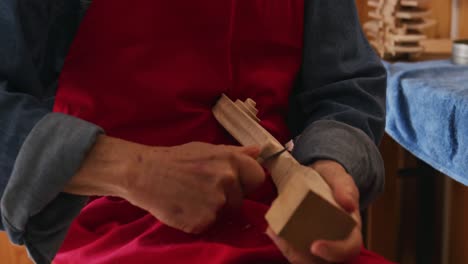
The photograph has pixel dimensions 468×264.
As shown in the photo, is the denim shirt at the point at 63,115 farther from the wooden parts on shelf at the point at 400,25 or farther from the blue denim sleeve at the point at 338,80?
the wooden parts on shelf at the point at 400,25

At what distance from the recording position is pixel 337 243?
46 cm

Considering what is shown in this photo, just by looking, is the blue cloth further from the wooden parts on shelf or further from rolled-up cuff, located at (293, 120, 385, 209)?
rolled-up cuff, located at (293, 120, 385, 209)

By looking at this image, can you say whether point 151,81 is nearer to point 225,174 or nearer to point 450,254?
point 225,174

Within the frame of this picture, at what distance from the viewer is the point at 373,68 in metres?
0.72

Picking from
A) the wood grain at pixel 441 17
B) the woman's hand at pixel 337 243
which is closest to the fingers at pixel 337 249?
the woman's hand at pixel 337 243

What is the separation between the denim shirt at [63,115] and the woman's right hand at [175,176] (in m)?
0.02

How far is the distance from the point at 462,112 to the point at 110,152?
0.68 m

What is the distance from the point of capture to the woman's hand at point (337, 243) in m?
0.46

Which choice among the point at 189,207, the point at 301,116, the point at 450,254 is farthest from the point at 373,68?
the point at 450,254

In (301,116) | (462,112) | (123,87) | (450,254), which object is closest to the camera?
(123,87)

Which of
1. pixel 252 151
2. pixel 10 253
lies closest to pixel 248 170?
pixel 252 151

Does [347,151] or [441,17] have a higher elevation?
[347,151]

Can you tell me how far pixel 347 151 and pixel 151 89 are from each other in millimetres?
187

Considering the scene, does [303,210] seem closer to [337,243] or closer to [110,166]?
[337,243]
